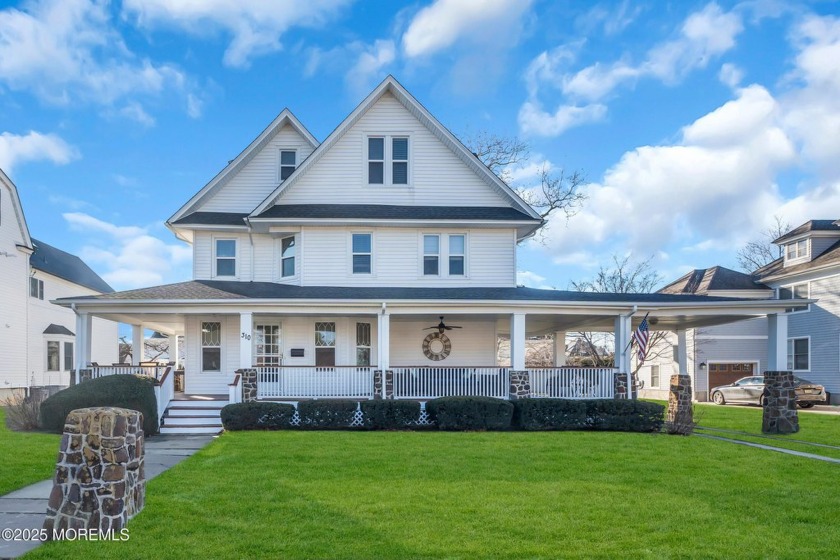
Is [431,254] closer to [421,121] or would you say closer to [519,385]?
[421,121]

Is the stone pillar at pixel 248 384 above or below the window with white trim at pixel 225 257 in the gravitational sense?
below

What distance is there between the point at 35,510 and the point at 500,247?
14.4m

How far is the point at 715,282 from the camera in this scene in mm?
31219

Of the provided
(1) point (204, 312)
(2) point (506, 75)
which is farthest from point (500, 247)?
(1) point (204, 312)

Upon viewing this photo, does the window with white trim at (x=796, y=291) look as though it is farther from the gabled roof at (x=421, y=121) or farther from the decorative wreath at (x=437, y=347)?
the decorative wreath at (x=437, y=347)

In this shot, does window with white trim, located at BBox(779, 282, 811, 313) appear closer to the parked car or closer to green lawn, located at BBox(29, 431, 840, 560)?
the parked car

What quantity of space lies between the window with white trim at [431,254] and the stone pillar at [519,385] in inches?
170

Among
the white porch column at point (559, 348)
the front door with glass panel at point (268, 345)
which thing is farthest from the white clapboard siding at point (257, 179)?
the white porch column at point (559, 348)

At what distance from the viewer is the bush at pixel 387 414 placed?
51.1 feet

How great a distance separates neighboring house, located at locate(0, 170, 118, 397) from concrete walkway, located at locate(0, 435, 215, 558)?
15.9 meters

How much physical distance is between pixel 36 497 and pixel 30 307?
22213 millimetres

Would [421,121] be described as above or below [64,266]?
above

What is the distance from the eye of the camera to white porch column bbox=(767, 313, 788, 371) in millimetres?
16531

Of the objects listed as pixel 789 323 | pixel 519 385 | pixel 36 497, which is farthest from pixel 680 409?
pixel 789 323
